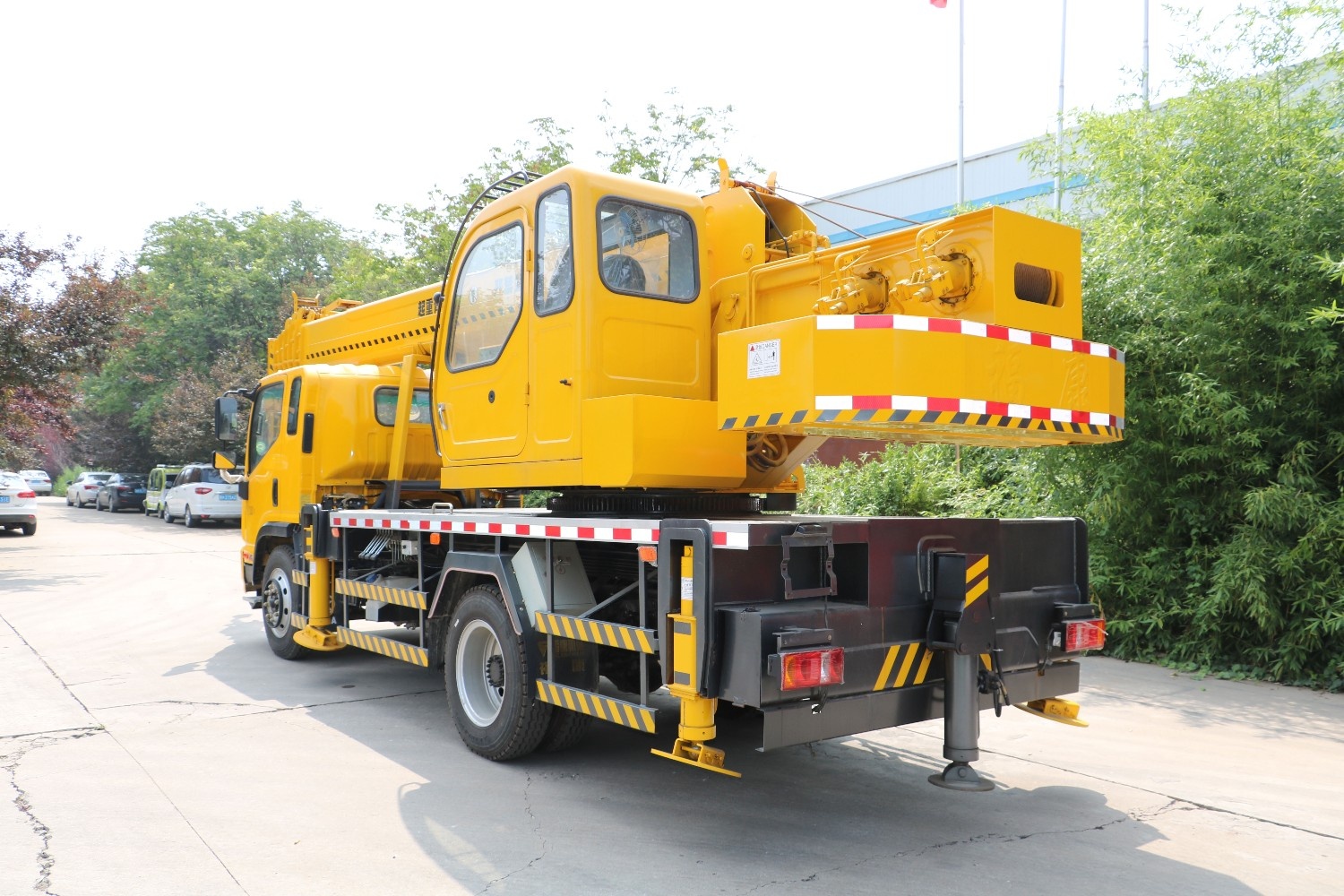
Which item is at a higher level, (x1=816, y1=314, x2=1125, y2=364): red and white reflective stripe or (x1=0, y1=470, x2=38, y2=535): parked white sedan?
(x1=816, y1=314, x2=1125, y2=364): red and white reflective stripe

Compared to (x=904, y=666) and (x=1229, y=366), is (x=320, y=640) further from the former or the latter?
(x=1229, y=366)

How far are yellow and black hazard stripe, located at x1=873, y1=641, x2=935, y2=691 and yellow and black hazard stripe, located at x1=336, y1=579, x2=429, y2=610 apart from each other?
329 cm

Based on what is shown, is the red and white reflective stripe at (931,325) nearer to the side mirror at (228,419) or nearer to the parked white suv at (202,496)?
the side mirror at (228,419)

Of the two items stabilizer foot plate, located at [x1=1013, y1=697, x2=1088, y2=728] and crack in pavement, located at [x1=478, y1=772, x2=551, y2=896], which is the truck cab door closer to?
crack in pavement, located at [x1=478, y1=772, x2=551, y2=896]

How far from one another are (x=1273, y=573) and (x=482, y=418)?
641cm

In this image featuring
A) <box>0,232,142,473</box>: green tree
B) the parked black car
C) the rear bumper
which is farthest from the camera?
the parked black car

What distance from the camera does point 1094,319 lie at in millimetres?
8984

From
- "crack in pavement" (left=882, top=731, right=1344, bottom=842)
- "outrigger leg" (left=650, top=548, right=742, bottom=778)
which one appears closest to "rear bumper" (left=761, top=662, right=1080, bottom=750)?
"outrigger leg" (left=650, top=548, right=742, bottom=778)

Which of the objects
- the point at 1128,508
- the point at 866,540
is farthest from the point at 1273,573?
the point at 866,540

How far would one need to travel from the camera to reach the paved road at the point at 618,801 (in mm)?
4191

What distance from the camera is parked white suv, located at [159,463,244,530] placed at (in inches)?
1022

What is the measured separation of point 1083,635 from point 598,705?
256 cm

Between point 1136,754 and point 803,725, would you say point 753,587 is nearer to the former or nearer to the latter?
point 803,725

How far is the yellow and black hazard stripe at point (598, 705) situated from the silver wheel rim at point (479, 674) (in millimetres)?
620
